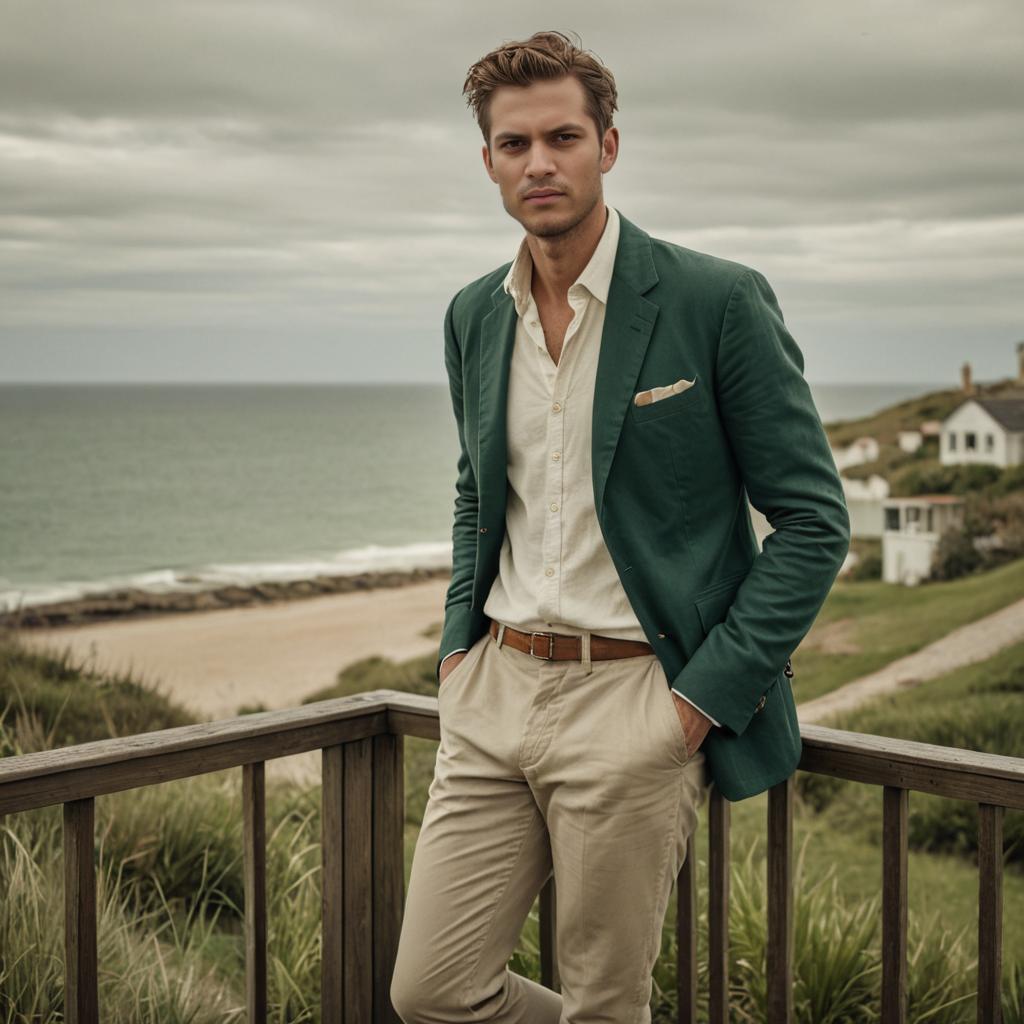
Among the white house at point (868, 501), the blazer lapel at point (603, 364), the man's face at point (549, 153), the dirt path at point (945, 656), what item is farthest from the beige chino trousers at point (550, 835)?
the white house at point (868, 501)

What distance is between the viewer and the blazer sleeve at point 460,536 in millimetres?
1974

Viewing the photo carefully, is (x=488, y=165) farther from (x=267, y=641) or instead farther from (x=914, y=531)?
(x=267, y=641)

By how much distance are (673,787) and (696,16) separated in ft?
93.6

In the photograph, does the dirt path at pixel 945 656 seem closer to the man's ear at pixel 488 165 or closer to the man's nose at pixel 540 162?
the man's ear at pixel 488 165

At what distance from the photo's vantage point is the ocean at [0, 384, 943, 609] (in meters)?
39.1

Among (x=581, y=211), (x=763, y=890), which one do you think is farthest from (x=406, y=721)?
(x=763, y=890)

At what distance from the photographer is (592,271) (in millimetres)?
1794

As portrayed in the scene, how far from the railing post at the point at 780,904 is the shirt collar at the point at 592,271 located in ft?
2.71

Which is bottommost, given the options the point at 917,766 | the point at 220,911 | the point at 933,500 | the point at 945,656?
the point at 945,656

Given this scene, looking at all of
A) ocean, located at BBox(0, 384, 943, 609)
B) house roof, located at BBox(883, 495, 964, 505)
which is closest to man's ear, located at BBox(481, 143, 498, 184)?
house roof, located at BBox(883, 495, 964, 505)

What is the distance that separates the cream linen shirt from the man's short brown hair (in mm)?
170

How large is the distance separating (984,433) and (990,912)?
1000 inches

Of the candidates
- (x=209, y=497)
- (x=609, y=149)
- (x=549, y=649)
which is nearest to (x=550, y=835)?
(x=549, y=649)

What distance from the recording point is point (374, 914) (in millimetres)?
2285
